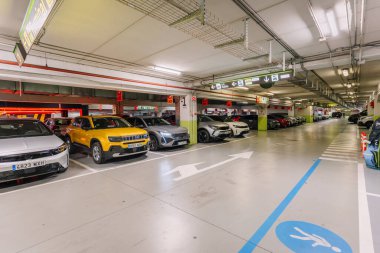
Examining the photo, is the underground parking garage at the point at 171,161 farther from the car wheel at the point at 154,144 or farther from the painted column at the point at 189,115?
the painted column at the point at 189,115

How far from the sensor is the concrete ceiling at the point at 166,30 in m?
2.92

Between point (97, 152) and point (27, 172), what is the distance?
201 cm

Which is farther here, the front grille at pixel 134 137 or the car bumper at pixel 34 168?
the front grille at pixel 134 137

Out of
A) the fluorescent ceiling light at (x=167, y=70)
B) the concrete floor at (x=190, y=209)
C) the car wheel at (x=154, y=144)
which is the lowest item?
the concrete floor at (x=190, y=209)

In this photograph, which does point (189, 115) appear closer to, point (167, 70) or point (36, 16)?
point (167, 70)

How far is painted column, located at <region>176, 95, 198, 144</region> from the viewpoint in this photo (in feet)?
30.2

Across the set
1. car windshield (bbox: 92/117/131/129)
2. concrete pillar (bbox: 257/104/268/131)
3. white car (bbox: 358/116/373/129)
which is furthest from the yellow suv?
white car (bbox: 358/116/373/129)

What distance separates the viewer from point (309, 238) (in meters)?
2.13

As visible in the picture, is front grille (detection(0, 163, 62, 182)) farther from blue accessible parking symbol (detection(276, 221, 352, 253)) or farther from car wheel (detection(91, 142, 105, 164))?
blue accessible parking symbol (detection(276, 221, 352, 253))

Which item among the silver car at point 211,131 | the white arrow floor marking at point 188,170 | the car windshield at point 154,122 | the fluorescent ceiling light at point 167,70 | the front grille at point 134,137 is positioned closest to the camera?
the white arrow floor marking at point 188,170

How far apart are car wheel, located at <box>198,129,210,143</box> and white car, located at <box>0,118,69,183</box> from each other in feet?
20.2

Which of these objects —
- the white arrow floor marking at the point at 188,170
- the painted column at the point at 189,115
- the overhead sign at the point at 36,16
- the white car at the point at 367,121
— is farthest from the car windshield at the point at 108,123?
the white car at the point at 367,121

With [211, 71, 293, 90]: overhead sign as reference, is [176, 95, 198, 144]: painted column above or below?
below

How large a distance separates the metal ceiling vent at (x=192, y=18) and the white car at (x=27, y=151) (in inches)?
128
